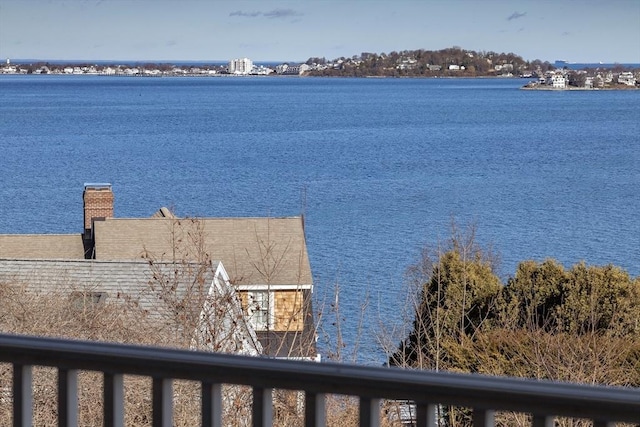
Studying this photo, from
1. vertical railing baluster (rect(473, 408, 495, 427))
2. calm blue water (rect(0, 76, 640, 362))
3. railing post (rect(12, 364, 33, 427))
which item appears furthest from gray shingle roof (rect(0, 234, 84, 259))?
vertical railing baluster (rect(473, 408, 495, 427))

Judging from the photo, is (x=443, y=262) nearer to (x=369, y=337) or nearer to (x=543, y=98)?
(x=369, y=337)

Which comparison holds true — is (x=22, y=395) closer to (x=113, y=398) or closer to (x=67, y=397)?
(x=67, y=397)

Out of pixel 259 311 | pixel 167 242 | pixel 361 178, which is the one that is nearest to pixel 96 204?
pixel 167 242

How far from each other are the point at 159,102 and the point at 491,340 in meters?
154

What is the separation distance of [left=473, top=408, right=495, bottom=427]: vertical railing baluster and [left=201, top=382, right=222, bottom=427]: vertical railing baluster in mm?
685

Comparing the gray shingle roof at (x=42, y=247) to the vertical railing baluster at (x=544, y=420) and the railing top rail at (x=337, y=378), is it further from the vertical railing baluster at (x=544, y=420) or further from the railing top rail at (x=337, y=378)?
the vertical railing baluster at (x=544, y=420)

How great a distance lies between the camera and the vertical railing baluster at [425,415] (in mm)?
2627

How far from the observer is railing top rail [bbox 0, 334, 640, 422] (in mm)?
2443

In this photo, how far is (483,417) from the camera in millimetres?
2586

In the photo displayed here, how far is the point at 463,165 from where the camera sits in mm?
75375

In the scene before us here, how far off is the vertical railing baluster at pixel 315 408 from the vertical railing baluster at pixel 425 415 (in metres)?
0.25

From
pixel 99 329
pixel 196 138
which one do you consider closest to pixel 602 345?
pixel 99 329

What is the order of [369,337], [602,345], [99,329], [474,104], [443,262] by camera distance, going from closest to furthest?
[99,329]
[602,345]
[443,262]
[369,337]
[474,104]

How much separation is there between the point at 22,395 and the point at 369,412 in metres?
1.04
